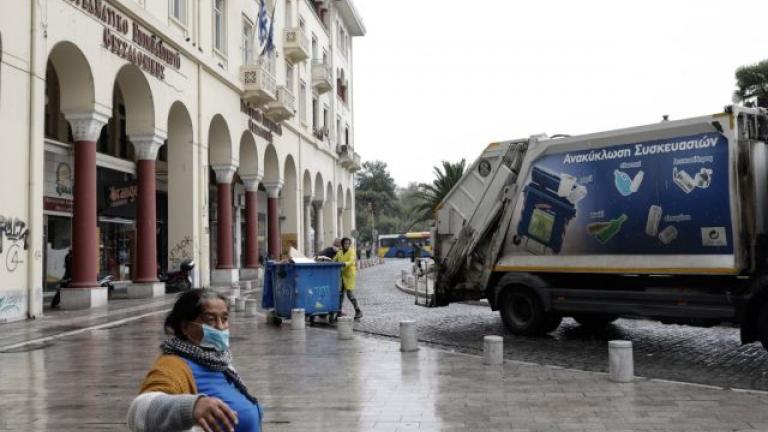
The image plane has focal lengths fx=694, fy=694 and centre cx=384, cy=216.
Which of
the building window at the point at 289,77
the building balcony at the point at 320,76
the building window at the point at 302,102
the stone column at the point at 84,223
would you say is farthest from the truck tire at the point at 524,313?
the building balcony at the point at 320,76

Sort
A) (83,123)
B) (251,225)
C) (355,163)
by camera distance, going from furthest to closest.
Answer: (355,163), (251,225), (83,123)

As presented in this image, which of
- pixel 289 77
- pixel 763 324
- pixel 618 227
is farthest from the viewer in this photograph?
pixel 289 77

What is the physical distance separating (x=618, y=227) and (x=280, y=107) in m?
21.9

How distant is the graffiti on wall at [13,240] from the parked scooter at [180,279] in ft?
25.4

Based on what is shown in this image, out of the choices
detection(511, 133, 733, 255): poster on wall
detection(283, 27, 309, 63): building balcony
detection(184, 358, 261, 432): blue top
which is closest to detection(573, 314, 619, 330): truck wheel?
detection(511, 133, 733, 255): poster on wall

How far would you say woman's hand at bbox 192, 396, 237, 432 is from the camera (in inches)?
92.4

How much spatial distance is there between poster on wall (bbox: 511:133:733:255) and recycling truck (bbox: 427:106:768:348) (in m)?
0.02

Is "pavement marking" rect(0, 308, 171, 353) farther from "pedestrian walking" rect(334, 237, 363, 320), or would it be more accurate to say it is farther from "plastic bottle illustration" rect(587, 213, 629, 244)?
"plastic bottle illustration" rect(587, 213, 629, 244)

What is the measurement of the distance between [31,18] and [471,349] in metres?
11.2

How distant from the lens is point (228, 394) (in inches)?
106

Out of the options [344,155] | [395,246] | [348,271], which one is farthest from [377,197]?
[348,271]

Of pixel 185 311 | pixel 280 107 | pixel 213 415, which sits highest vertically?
pixel 280 107

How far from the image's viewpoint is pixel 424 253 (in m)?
59.0

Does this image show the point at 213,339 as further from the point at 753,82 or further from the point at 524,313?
the point at 753,82
